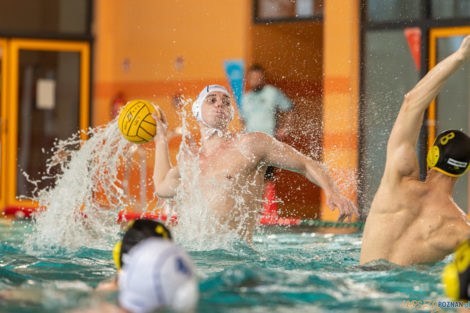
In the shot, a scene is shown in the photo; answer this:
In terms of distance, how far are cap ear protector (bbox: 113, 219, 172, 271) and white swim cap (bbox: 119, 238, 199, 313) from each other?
0.52 m

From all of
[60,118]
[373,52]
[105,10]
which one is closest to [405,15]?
[373,52]

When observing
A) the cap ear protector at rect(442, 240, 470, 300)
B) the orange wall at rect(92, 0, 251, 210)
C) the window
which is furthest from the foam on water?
the window

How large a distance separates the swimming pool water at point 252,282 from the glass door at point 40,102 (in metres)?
5.45

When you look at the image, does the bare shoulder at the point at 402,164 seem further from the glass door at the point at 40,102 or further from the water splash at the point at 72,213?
the glass door at the point at 40,102

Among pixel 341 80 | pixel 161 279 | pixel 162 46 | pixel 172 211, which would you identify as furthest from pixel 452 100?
pixel 161 279

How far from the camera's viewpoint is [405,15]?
29.3 feet

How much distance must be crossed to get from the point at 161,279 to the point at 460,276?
103 centimetres

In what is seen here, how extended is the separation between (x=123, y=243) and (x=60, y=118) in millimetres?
7818

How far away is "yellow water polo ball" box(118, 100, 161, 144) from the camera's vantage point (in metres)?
4.77

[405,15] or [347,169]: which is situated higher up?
[405,15]

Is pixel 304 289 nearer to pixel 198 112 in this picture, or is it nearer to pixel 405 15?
pixel 198 112

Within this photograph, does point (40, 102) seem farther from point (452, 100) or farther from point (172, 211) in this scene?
point (172, 211)

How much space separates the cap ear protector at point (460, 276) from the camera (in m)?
2.49

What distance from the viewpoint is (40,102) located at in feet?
34.0
